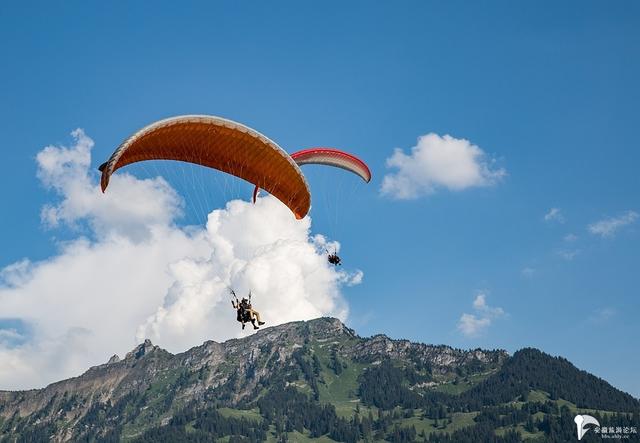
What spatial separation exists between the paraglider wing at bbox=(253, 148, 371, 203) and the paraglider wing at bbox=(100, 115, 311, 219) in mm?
4263

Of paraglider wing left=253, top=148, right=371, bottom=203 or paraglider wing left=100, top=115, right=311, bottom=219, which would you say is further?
paraglider wing left=253, top=148, right=371, bottom=203

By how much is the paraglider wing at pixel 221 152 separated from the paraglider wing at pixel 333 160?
14.0 ft

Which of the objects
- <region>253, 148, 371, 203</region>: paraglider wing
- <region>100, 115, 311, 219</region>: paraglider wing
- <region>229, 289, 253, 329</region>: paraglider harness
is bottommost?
<region>229, 289, 253, 329</region>: paraglider harness

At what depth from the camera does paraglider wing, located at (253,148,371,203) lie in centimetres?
3847

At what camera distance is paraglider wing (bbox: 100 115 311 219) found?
27938 mm

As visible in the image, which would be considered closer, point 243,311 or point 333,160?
point 243,311

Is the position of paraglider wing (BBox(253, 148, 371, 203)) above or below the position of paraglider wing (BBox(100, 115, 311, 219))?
above

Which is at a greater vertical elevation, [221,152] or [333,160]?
[333,160]

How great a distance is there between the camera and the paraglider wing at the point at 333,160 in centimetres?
3847

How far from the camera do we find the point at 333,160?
133 ft

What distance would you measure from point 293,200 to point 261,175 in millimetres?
2431

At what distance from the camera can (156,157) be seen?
30688mm

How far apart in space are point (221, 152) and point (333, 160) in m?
10.2

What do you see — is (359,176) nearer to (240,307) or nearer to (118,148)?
(240,307)
